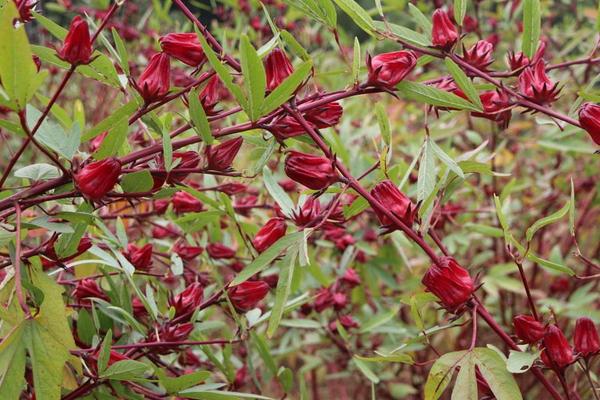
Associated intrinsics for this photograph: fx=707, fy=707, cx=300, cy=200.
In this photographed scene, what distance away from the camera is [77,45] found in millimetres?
552

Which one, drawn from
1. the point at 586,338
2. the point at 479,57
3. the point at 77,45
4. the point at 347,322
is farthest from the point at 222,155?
the point at 347,322

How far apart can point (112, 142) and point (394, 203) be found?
0.25 metres

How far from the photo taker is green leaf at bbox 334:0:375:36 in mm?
640

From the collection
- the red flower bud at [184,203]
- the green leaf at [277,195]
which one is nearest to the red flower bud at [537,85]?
the green leaf at [277,195]

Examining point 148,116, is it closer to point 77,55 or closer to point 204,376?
point 77,55

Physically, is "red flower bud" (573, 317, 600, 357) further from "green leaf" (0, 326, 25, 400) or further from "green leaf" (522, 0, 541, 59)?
"green leaf" (0, 326, 25, 400)

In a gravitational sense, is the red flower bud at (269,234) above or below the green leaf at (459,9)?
below

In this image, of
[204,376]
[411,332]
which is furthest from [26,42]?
[411,332]

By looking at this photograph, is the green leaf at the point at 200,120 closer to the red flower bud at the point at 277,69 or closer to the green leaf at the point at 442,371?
the red flower bud at the point at 277,69

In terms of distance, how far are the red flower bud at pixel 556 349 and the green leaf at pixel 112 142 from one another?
1.35 ft

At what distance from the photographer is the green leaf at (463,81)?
1.97 ft

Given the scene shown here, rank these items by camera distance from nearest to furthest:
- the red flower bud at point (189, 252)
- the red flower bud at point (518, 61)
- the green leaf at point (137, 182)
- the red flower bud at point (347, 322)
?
the green leaf at point (137, 182)
the red flower bud at point (518, 61)
the red flower bud at point (189, 252)
the red flower bud at point (347, 322)

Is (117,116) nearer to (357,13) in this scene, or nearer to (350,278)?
(357,13)

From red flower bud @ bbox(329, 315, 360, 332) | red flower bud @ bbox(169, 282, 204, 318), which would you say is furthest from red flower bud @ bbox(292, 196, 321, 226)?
red flower bud @ bbox(329, 315, 360, 332)
